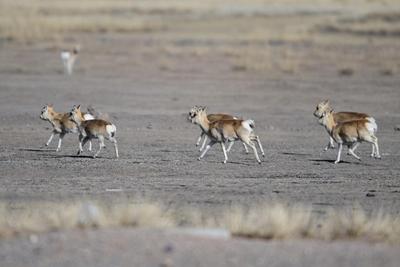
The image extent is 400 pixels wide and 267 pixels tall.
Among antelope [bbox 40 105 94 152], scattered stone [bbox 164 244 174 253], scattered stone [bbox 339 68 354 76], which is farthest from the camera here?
scattered stone [bbox 339 68 354 76]

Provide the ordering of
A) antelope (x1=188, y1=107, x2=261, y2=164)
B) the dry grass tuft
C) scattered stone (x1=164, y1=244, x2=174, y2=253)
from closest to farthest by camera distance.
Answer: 1. scattered stone (x1=164, y1=244, x2=174, y2=253)
2. the dry grass tuft
3. antelope (x1=188, y1=107, x2=261, y2=164)

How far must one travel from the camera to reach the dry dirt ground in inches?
467

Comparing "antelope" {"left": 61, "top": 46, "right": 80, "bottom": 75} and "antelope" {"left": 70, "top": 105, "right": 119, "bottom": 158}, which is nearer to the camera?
"antelope" {"left": 70, "top": 105, "right": 119, "bottom": 158}

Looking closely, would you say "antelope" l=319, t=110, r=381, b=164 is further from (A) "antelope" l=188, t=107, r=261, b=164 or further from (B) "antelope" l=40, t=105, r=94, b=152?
(B) "antelope" l=40, t=105, r=94, b=152

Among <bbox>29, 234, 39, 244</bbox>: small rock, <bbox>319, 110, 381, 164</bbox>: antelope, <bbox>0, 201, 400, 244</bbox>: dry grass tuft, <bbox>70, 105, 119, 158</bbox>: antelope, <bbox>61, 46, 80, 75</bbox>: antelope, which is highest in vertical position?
<bbox>61, 46, 80, 75</bbox>: antelope

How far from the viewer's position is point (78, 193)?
1694 centimetres

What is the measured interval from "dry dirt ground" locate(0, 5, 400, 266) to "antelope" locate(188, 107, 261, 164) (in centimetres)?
41

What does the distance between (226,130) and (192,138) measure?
466cm

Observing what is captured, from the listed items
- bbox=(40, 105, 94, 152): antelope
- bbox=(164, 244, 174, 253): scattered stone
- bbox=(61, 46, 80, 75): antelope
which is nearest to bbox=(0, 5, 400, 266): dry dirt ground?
bbox=(164, 244, 174, 253): scattered stone

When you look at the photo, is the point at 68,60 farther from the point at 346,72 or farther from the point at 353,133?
the point at 353,133

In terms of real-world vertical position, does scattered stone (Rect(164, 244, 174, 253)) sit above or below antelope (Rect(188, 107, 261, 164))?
below

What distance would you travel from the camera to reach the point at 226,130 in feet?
68.9

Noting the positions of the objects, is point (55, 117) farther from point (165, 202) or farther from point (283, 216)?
point (283, 216)

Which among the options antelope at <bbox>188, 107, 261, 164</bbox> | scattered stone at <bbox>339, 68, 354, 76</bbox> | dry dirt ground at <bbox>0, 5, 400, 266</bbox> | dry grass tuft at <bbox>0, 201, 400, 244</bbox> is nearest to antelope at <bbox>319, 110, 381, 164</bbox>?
dry dirt ground at <bbox>0, 5, 400, 266</bbox>
